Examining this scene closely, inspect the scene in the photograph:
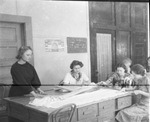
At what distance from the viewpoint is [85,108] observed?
39.7 inches

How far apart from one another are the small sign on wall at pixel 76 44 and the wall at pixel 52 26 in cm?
3

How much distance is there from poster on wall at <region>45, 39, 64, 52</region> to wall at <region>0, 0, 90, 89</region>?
0.02 metres

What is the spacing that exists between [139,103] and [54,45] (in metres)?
0.67

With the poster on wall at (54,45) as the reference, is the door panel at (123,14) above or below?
above

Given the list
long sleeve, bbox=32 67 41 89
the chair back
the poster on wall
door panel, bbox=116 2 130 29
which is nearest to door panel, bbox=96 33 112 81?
door panel, bbox=116 2 130 29

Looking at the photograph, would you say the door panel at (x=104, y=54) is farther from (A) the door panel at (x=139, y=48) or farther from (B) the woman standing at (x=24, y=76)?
(B) the woman standing at (x=24, y=76)

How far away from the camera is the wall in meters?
1.11

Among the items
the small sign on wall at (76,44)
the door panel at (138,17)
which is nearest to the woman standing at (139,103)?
the door panel at (138,17)

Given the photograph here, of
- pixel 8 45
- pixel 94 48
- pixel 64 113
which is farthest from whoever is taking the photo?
pixel 94 48

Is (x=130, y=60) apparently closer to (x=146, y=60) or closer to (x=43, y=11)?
(x=146, y=60)

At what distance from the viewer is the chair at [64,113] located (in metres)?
0.89

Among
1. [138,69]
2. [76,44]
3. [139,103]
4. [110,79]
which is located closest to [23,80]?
[76,44]

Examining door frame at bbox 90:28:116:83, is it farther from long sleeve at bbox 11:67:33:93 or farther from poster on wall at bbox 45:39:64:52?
long sleeve at bbox 11:67:33:93

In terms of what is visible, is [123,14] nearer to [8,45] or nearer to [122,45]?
[122,45]
